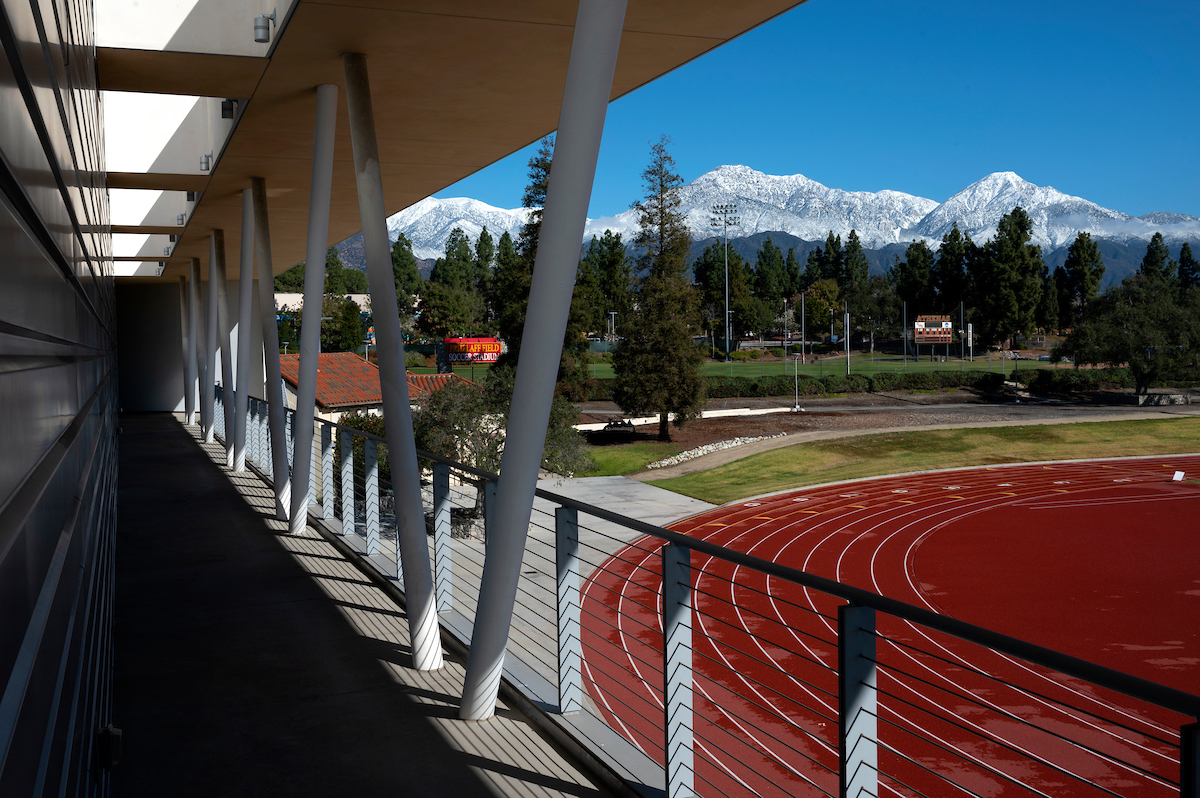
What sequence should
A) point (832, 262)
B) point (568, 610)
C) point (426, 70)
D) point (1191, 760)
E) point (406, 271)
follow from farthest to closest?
point (832, 262) < point (406, 271) < point (426, 70) < point (568, 610) < point (1191, 760)

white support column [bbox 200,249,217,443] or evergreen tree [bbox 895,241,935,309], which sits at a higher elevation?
evergreen tree [bbox 895,241,935,309]

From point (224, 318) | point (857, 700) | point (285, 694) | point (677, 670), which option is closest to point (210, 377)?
point (224, 318)

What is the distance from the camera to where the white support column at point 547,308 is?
3211 mm

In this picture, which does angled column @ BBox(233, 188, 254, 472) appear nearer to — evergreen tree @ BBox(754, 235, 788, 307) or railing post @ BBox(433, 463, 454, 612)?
railing post @ BBox(433, 463, 454, 612)

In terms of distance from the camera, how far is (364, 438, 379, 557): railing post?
6297mm

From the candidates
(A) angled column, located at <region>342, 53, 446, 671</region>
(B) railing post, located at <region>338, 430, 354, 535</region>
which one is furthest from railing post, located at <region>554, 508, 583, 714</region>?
(B) railing post, located at <region>338, 430, 354, 535</region>

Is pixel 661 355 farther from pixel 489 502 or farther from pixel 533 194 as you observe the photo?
pixel 489 502

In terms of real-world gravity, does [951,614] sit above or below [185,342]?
below

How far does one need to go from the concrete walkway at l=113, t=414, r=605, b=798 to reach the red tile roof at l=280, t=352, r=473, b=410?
66.4 feet

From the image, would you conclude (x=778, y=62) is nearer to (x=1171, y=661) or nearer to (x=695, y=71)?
(x=695, y=71)

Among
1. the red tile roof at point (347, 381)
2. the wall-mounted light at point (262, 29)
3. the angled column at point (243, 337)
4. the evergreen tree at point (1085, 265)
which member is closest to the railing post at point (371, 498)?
the wall-mounted light at point (262, 29)

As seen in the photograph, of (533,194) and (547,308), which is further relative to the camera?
(533,194)

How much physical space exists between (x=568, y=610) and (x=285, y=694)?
1393 millimetres

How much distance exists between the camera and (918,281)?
80.6m
